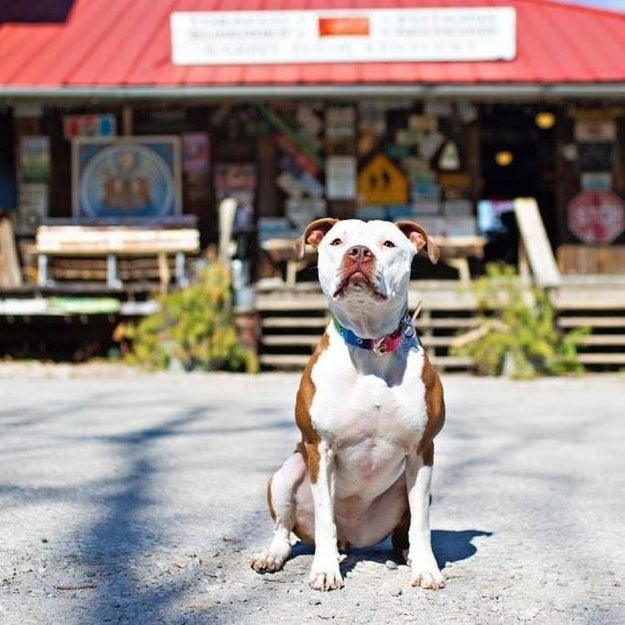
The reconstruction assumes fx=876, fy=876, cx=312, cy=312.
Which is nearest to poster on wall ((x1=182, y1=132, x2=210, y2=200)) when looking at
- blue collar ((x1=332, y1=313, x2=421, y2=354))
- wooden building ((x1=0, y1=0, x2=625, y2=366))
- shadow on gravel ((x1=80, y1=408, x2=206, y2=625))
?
wooden building ((x1=0, y1=0, x2=625, y2=366))

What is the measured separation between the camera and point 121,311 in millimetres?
11148

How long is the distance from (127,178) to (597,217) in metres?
6.94

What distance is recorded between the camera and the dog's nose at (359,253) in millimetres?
2596

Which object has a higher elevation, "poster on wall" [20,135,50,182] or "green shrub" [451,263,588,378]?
"poster on wall" [20,135,50,182]

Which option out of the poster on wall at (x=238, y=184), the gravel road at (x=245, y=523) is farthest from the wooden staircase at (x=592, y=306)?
the poster on wall at (x=238, y=184)

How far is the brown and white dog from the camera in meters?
2.67

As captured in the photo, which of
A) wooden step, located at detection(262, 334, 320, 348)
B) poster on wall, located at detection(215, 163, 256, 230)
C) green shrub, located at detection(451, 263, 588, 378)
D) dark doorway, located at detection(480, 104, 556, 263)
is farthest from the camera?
dark doorway, located at detection(480, 104, 556, 263)

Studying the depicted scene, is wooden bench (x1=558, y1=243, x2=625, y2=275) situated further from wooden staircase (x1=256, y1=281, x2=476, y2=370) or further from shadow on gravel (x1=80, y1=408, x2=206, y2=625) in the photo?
shadow on gravel (x1=80, y1=408, x2=206, y2=625)

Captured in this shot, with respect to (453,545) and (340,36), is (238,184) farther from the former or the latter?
(453,545)

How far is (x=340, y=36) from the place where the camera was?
12273mm

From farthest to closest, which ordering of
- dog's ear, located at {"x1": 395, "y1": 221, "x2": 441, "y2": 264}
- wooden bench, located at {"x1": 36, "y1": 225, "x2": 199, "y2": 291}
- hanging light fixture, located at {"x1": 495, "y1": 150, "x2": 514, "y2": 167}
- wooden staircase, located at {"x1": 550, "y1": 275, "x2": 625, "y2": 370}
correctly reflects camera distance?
hanging light fixture, located at {"x1": 495, "y1": 150, "x2": 514, "y2": 167} → wooden bench, located at {"x1": 36, "y1": 225, "x2": 199, "y2": 291} → wooden staircase, located at {"x1": 550, "y1": 275, "x2": 625, "y2": 370} → dog's ear, located at {"x1": 395, "y1": 221, "x2": 441, "y2": 264}

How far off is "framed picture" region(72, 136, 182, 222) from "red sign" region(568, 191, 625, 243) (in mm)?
5845

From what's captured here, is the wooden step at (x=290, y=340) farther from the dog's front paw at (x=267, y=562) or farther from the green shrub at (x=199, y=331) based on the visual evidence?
the dog's front paw at (x=267, y=562)

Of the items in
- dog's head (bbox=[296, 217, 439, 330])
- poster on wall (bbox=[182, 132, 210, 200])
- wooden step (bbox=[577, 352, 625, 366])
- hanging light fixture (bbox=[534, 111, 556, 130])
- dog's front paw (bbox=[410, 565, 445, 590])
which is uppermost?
hanging light fixture (bbox=[534, 111, 556, 130])
